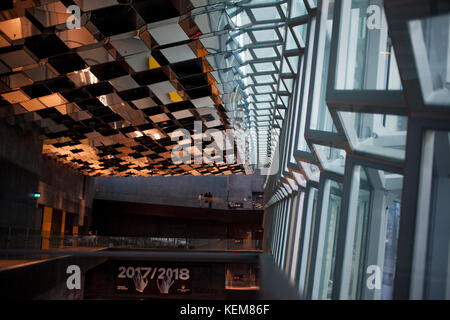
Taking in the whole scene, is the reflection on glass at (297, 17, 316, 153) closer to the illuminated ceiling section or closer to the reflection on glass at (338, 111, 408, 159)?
the illuminated ceiling section

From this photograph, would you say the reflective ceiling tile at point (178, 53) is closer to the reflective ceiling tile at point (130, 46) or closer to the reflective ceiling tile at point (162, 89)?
the reflective ceiling tile at point (130, 46)

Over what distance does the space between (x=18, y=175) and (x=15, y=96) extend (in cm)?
470

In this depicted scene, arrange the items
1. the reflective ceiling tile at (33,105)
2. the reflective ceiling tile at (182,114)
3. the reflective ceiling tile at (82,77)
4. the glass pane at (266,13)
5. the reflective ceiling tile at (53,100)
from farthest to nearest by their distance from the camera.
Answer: the reflective ceiling tile at (182,114), the reflective ceiling tile at (33,105), the reflective ceiling tile at (53,100), the reflective ceiling tile at (82,77), the glass pane at (266,13)

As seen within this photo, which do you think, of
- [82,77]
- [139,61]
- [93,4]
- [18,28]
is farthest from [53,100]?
[93,4]

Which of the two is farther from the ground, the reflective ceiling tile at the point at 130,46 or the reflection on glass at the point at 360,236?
the reflective ceiling tile at the point at 130,46

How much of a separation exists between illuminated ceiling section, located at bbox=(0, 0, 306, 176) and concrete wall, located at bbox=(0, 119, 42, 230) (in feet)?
2.21

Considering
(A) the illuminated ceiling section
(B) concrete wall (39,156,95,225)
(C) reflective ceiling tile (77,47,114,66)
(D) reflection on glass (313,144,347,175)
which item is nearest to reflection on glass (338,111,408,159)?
(D) reflection on glass (313,144,347,175)

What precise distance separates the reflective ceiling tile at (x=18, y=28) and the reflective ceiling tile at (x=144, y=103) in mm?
7187

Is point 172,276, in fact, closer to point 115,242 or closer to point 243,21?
point 115,242

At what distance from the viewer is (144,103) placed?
19203mm

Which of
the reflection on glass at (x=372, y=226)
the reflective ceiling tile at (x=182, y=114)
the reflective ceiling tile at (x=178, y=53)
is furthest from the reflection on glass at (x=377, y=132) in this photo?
the reflective ceiling tile at (x=182, y=114)

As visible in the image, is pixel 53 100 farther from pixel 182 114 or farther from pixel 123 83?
pixel 182 114

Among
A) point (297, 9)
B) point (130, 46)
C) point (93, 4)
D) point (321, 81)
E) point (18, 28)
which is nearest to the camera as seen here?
point (321, 81)

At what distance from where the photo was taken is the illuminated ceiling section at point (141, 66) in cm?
1142
